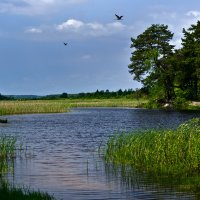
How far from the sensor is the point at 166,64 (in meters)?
104

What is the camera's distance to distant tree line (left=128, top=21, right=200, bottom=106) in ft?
323

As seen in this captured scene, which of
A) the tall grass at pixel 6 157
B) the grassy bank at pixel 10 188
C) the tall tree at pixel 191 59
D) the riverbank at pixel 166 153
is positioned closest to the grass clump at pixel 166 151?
the riverbank at pixel 166 153

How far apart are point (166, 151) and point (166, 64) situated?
8130cm

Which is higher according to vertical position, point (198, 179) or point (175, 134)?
point (175, 134)

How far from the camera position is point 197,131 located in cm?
2370

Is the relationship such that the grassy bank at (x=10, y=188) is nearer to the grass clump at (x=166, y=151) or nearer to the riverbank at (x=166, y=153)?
the riverbank at (x=166, y=153)

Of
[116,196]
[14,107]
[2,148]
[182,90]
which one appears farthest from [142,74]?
[116,196]

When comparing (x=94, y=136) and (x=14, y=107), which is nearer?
(x=94, y=136)

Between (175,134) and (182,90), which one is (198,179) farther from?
(182,90)

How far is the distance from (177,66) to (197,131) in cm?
7633

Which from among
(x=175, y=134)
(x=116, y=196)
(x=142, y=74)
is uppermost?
(x=142, y=74)

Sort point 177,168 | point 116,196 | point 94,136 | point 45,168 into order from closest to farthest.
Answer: point 116,196
point 177,168
point 45,168
point 94,136

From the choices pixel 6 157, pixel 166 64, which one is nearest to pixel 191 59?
pixel 166 64

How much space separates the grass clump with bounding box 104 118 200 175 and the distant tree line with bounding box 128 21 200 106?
69742 millimetres
